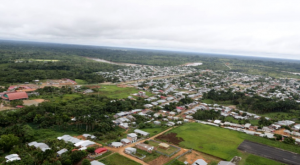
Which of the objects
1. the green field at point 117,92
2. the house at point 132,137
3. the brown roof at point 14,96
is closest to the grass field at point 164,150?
the house at point 132,137

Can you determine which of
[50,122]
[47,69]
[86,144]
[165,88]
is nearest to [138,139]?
[86,144]

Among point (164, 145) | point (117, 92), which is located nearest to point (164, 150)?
point (164, 145)

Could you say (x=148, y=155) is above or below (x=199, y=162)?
below

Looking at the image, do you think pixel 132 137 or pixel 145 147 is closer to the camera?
pixel 145 147

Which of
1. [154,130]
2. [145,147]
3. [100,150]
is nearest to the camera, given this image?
[100,150]

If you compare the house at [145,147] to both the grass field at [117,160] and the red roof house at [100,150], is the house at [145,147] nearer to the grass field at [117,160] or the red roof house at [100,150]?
the grass field at [117,160]

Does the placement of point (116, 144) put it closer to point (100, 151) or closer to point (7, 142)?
point (100, 151)
